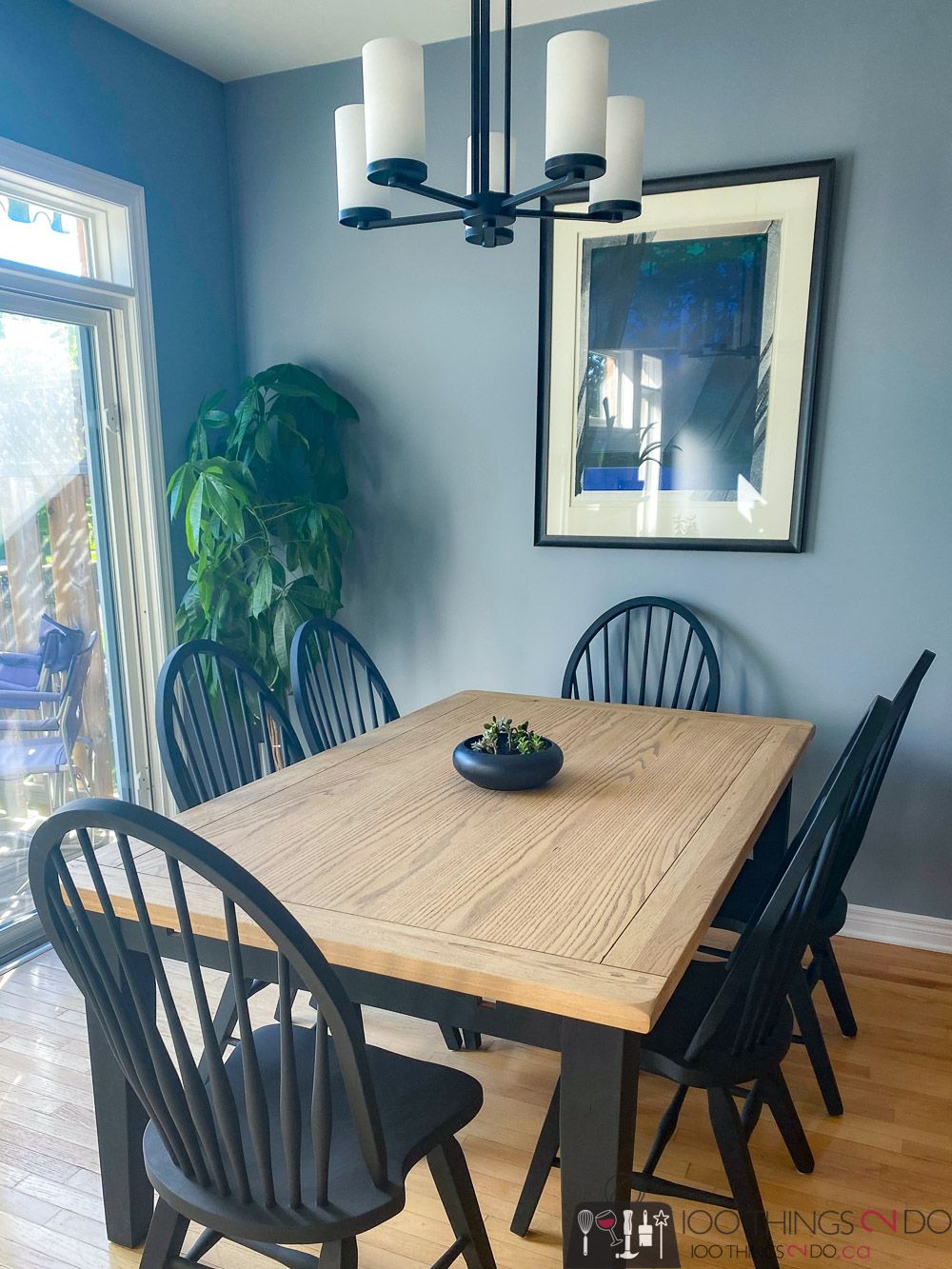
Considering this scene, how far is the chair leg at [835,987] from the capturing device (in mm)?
2199

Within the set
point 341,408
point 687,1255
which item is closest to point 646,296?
point 341,408

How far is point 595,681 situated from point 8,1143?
2.07 metres

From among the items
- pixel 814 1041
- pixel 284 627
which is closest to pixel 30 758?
pixel 284 627

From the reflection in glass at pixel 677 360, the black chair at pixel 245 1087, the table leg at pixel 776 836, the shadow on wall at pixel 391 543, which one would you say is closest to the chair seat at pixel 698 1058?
the black chair at pixel 245 1087

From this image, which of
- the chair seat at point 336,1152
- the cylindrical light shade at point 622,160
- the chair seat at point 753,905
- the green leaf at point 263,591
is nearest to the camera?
the chair seat at point 336,1152

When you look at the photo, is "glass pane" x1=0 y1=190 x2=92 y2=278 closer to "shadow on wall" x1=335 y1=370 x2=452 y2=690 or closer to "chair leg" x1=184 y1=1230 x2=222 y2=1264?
"shadow on wall" x1=335 y1=370 x2=452 y2=690

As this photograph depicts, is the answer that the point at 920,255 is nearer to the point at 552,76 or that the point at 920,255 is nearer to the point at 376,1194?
the point at 552,76

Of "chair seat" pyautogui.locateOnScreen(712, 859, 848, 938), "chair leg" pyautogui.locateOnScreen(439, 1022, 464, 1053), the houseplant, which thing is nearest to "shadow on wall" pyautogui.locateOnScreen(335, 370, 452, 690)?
the houseplant

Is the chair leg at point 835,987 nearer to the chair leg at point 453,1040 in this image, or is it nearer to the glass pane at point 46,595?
the chair leg at point 453,1040

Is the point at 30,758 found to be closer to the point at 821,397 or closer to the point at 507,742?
the point at 507,742

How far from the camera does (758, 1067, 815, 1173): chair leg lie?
1712mm

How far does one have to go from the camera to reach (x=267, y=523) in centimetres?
311

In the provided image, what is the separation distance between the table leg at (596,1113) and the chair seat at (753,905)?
788 mm

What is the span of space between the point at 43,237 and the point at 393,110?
1.77 meters
